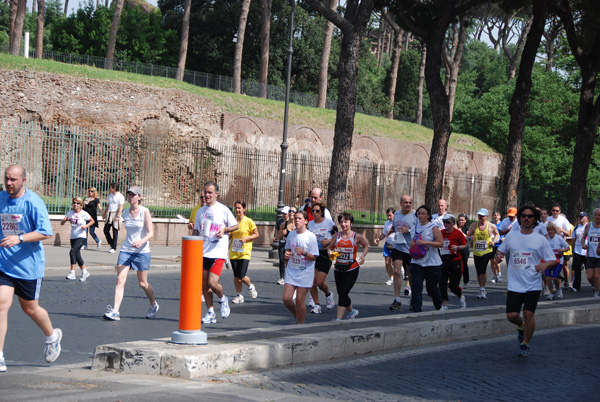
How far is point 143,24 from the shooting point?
53.0 m

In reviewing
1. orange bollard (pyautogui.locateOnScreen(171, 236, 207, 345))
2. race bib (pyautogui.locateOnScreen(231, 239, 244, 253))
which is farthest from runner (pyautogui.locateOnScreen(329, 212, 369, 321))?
orange bollard (pyautogui.locateOnScreen(171, 236, 207, 345))

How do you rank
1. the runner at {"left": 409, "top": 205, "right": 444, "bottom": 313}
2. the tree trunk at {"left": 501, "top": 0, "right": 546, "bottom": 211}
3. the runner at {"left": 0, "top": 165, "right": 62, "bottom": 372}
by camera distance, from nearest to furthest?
the runner at {"left": 0, "top": 165, "right": 62, "bottom": 372}
the runner at {"left": 409, "top": 205, "right": 444, "bottom": 313}
the tree trunk at {"left": 501, "top": 0, "right": 546, "bottom": 211}

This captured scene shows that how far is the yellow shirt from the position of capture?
12.0 m

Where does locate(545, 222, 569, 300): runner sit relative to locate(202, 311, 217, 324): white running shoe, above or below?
above

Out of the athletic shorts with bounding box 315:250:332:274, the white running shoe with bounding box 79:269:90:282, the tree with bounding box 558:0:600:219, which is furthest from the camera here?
the tree with bounding box 558:0:600:219

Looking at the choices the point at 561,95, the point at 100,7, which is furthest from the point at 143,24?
the point at 561,95

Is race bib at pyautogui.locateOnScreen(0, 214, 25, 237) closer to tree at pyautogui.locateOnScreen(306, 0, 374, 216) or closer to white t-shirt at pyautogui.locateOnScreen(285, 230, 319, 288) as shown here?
white t-shirt at pyautogui.locateOnScreen(285, 230, 319, 288)

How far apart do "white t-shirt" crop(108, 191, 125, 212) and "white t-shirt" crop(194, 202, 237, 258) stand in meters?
10.2

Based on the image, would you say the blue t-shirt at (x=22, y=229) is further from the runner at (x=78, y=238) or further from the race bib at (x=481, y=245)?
the race bib at (x=481, y=245)

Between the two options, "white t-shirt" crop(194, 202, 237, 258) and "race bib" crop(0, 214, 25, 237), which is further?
"white t-shirt" crop(194, 202, 237, 258)

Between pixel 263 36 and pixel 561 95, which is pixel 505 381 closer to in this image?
pixel 263 36

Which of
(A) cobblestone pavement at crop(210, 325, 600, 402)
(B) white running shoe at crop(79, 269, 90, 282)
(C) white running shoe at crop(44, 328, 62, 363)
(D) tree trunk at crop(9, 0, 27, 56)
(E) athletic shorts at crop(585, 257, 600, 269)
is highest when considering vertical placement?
(D) tree trunk at crop(9, 0, 27, 56)

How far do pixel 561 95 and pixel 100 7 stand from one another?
32.5 metres

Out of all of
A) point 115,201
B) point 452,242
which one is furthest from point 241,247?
point 115,201
